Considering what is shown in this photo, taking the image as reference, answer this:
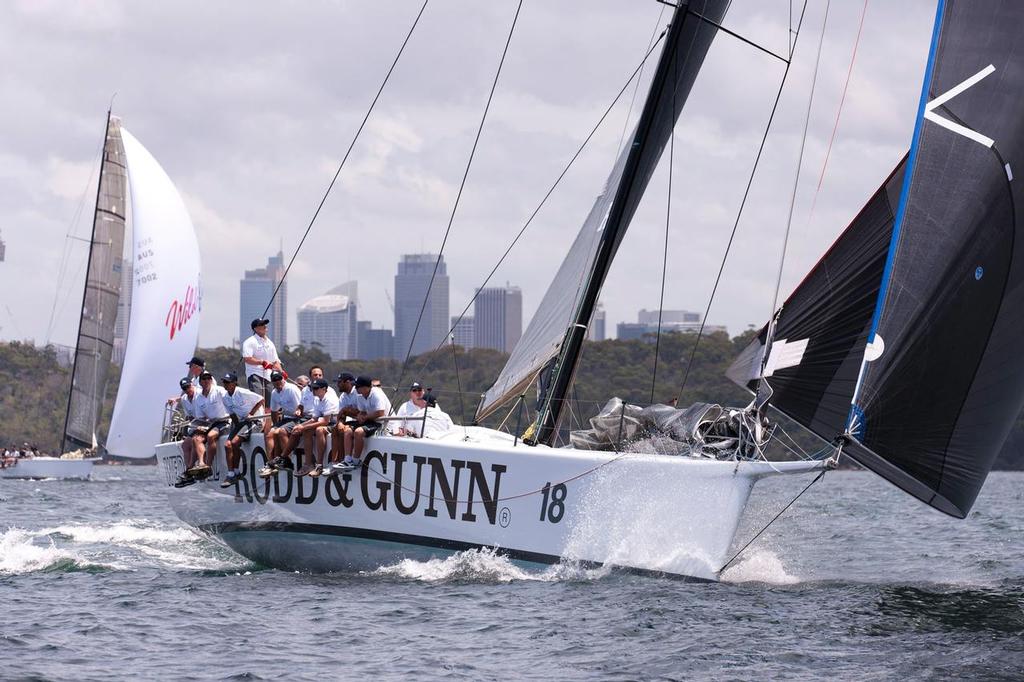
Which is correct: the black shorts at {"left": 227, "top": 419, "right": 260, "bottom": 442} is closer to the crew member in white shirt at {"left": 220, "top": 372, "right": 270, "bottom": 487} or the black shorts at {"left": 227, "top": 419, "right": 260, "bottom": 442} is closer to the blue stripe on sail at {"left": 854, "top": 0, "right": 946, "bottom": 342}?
the crew member in white shirt at {"left": 220, "top": 372, "right": 270, "bottom": 487}

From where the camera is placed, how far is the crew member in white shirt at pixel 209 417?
13.0 meters

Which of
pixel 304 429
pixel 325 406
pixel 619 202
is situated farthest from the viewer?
pixel 619 202

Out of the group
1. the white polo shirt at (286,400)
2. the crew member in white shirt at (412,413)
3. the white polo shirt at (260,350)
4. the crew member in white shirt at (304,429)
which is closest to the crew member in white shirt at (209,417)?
the white polo shirt at (260,350)

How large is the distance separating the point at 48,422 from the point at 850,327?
74135mm

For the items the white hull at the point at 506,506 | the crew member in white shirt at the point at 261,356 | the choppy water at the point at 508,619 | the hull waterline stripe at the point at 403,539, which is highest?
the crew member in white shirt at the point at 261,356

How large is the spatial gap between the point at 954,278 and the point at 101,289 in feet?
100.0

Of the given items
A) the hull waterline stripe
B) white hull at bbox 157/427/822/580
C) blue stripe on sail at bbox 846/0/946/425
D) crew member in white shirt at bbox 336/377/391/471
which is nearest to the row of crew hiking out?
crew member in white shirt at bbox 336/377/391/471

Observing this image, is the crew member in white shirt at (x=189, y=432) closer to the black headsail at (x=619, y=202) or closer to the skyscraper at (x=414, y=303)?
the black headsail at (x=619, y=202)

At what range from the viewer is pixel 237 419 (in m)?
13.0

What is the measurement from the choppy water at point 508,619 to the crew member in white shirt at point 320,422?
100cm

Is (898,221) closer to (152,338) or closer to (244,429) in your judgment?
(244,429)

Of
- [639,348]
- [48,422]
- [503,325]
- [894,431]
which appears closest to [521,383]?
[894,431]

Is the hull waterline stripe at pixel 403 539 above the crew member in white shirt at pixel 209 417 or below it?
below

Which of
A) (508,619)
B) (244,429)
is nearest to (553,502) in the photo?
(508,619)
